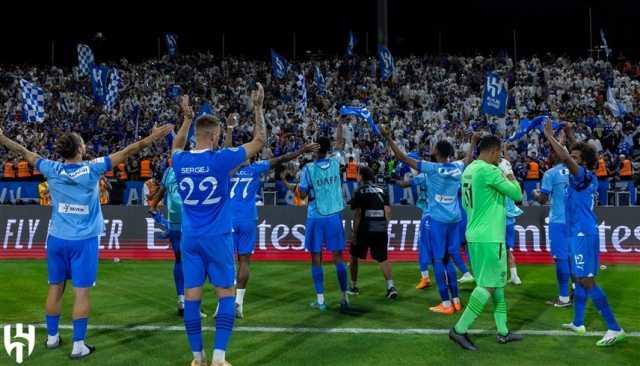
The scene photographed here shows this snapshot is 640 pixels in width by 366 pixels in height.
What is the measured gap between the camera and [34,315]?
8914 millimetres

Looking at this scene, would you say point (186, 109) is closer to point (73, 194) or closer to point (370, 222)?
point (73, 194)

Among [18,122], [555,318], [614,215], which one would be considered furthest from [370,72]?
[555,318]

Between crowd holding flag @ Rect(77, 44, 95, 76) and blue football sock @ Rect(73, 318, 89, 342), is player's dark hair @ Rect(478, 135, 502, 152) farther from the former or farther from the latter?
crowd holding flag @ Rect(77, 44, 95, 76)

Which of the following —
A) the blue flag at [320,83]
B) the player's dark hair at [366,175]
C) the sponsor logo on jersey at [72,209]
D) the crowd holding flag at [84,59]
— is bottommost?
the sponsor logo on jersey at [72,209]

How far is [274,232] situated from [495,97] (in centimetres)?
1179

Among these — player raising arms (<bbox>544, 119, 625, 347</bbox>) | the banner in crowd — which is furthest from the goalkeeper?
the banner in crowd

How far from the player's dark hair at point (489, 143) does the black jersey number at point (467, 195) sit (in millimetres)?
430

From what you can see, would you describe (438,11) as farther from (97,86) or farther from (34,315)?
(34,315)

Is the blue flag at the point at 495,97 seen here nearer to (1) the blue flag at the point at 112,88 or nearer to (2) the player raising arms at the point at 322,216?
(2) the player raising arms at the point at 322,216

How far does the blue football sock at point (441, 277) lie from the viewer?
893 cm

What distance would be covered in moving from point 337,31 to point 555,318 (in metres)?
49.0

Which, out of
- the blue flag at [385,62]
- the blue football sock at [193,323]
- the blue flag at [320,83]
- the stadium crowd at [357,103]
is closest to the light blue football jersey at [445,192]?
the blue football sock at [193,323]

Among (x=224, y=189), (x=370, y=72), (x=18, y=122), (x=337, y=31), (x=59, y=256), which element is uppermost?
(x=337, y=31)

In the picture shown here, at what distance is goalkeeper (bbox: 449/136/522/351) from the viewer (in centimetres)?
689
